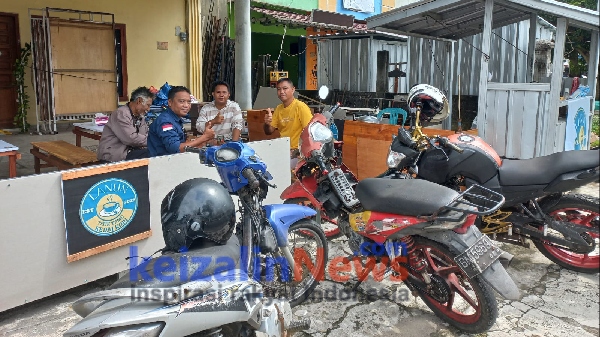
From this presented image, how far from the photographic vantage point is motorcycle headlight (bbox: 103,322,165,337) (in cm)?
192

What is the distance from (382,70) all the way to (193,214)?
32.2ft

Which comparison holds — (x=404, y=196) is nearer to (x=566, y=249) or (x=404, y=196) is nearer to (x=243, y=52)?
(x=566, y=249)

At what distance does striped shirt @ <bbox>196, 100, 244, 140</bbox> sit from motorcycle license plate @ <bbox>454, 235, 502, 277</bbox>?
11.4 ft

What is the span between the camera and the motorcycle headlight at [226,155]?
2.81 m

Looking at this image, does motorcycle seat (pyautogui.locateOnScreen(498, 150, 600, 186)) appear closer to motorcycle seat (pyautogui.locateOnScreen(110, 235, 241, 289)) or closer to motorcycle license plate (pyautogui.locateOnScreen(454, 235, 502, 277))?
motorcycle license plate (pyautogui.locateOnScreen(454, 235, 502, 277))

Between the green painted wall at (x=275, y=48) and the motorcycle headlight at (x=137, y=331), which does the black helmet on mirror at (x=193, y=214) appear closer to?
the motorcycle headlight at (x=137, y=331)

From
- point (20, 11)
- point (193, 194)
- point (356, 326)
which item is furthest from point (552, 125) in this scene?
point (20, 11)

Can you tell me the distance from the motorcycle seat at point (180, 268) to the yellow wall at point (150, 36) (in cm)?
946

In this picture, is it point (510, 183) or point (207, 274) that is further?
point (510, 183)

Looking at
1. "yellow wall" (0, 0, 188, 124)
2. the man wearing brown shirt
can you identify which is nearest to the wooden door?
"yellow wall" (0, 0, 188, 124)

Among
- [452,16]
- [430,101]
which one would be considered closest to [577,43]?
[452,16]

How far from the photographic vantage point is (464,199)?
304 cm

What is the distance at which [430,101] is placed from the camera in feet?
13.9

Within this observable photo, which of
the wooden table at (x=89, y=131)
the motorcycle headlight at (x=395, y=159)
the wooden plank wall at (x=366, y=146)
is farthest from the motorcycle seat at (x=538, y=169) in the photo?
the wooden table at (x=89, y=131)
